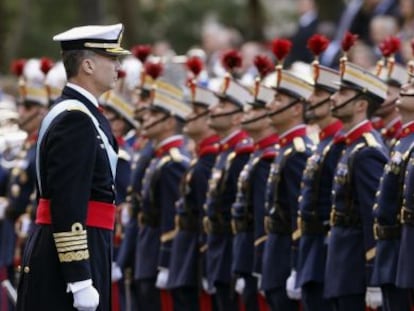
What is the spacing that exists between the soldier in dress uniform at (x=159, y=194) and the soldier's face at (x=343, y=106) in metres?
2.68

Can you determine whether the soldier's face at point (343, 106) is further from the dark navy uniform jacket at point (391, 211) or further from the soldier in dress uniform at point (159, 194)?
the soldier in dress uniform at point (159, 194)

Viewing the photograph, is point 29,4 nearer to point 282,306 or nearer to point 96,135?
point 282,306

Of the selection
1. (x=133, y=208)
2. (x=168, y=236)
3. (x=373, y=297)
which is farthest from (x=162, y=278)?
(x=373, y=297)

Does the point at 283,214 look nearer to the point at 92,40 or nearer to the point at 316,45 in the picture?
the point at 316,45

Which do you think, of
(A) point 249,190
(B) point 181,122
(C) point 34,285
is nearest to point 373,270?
(A) point 249,190

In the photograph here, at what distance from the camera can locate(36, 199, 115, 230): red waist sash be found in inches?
332

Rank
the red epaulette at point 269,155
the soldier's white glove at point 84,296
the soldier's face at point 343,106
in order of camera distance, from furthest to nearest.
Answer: the red epaulette at point 269,155, the soldier's face at point 343,106, the soldier's white glove at point 84,296

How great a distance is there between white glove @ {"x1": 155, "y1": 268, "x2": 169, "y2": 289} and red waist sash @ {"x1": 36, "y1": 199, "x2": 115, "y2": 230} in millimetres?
4476

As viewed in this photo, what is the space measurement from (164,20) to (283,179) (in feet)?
66.2

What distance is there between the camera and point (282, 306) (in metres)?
11.5

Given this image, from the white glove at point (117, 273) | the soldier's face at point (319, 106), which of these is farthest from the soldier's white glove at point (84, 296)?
the white glove at point (117, 273)

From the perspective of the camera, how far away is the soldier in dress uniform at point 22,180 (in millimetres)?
14516

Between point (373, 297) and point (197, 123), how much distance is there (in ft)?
10.7

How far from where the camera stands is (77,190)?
8266mm
